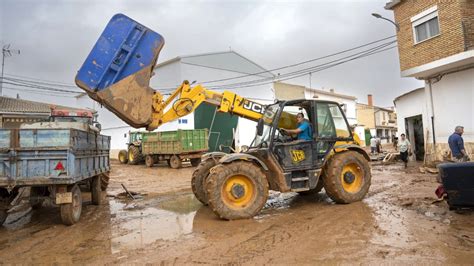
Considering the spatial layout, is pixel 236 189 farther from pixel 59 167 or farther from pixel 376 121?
pixel 376 121

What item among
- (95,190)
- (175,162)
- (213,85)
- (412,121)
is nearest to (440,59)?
(412,121)

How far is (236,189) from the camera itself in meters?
6.15

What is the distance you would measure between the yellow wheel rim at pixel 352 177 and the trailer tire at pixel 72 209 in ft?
17.9

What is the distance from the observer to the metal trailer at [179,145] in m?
19.2

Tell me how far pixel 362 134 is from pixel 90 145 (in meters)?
41.4

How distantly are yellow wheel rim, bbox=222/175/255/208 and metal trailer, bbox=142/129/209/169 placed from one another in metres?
13.2

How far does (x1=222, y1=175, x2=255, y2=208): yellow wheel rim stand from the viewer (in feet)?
20.2

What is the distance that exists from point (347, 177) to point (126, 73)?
503 centimetres

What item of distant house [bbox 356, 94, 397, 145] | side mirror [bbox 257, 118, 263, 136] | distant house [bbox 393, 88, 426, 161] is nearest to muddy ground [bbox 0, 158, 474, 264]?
side mirror [bbox 257, 118, 263, 136]

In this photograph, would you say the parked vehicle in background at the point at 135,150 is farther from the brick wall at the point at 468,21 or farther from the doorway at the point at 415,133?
the brick wall at the point at 468,21

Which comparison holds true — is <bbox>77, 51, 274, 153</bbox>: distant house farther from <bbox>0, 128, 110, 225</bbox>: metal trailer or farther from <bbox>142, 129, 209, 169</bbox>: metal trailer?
<bbox>0, 128, 110, 225</bbox>: metal trailer

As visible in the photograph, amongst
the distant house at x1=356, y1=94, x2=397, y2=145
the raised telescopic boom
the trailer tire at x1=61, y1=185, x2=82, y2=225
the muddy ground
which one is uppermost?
the distant house at x1=356, y1=94, x2=397, y2=145

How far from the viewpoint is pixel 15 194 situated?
6523mm

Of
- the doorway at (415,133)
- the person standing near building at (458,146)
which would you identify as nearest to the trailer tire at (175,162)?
the doorway at (415,133)
